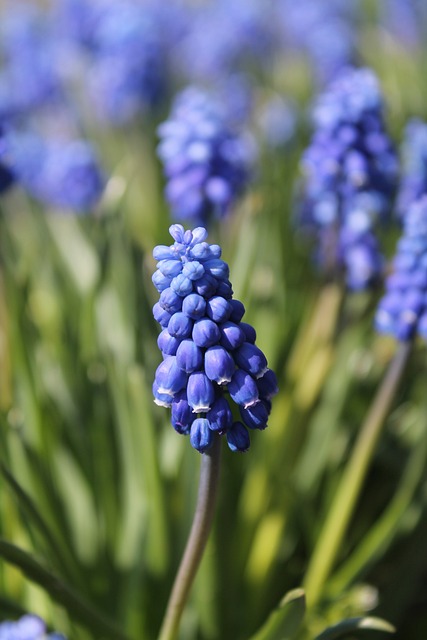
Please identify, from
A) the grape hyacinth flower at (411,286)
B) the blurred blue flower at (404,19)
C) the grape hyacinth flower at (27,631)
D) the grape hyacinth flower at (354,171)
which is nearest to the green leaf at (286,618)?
the grape hyacinth flower at (27,631)

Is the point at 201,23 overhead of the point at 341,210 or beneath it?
overhead

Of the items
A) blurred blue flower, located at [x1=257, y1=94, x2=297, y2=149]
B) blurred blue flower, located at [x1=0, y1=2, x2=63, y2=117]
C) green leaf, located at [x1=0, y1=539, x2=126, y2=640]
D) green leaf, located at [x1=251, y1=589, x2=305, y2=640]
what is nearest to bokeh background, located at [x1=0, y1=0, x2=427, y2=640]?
green leaf, located at [x1=0, y1=539, x2=126, y2=640]

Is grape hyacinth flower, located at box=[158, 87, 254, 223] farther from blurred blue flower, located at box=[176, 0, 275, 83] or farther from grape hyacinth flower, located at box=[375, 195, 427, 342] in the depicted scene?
blurred blue flower, located at box=[176, 0, 275, 83]

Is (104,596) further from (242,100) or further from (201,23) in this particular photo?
(201,23)

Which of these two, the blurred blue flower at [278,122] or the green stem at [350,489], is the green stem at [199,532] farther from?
the blurred blue flower at [278,122]

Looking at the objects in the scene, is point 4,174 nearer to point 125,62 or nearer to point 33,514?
point 33,514

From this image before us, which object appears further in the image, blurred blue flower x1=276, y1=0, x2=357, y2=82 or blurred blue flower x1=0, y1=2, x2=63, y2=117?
blurred blue flower x1=276, y1=0, x2=357, y2=82

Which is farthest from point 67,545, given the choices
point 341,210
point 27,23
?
point 27,23
